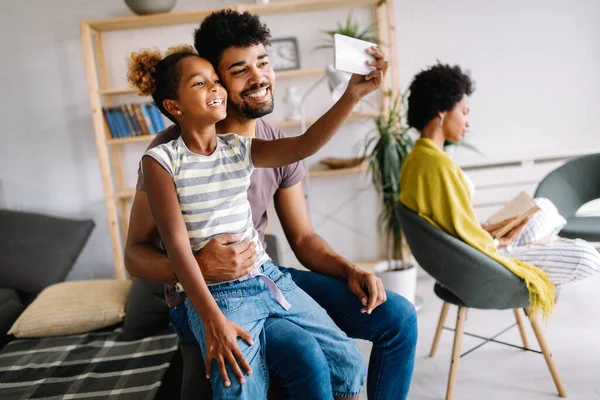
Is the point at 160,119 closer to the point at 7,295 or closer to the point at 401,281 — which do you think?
the point at 7,295

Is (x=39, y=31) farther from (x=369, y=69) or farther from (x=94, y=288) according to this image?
(x=369, y=69)

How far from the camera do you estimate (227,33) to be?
1695mm

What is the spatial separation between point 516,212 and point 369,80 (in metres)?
1.19

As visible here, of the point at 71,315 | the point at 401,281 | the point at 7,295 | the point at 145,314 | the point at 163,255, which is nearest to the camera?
the point at 163,255

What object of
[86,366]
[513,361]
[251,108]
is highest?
[251,108]

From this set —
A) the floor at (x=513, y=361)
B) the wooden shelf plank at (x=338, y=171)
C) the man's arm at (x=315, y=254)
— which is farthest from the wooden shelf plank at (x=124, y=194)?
the man's arm at (x=315, y=254)

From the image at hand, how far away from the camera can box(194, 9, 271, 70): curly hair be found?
1.69 m

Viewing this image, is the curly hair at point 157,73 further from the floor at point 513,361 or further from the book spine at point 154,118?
the book spine at point 154,118

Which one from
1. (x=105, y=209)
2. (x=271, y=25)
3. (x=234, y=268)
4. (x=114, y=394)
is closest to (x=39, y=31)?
(x=105, y=209)

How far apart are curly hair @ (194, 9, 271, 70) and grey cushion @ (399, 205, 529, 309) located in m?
0.89

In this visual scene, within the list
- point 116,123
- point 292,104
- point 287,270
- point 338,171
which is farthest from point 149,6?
point 287,270

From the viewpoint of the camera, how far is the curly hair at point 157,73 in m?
1.48

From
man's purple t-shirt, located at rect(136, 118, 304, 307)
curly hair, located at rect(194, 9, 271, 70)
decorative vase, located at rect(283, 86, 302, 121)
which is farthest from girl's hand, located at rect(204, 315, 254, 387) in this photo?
decorative vase, located at rect(283, 86, 302, 121)

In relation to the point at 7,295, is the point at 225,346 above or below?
above
